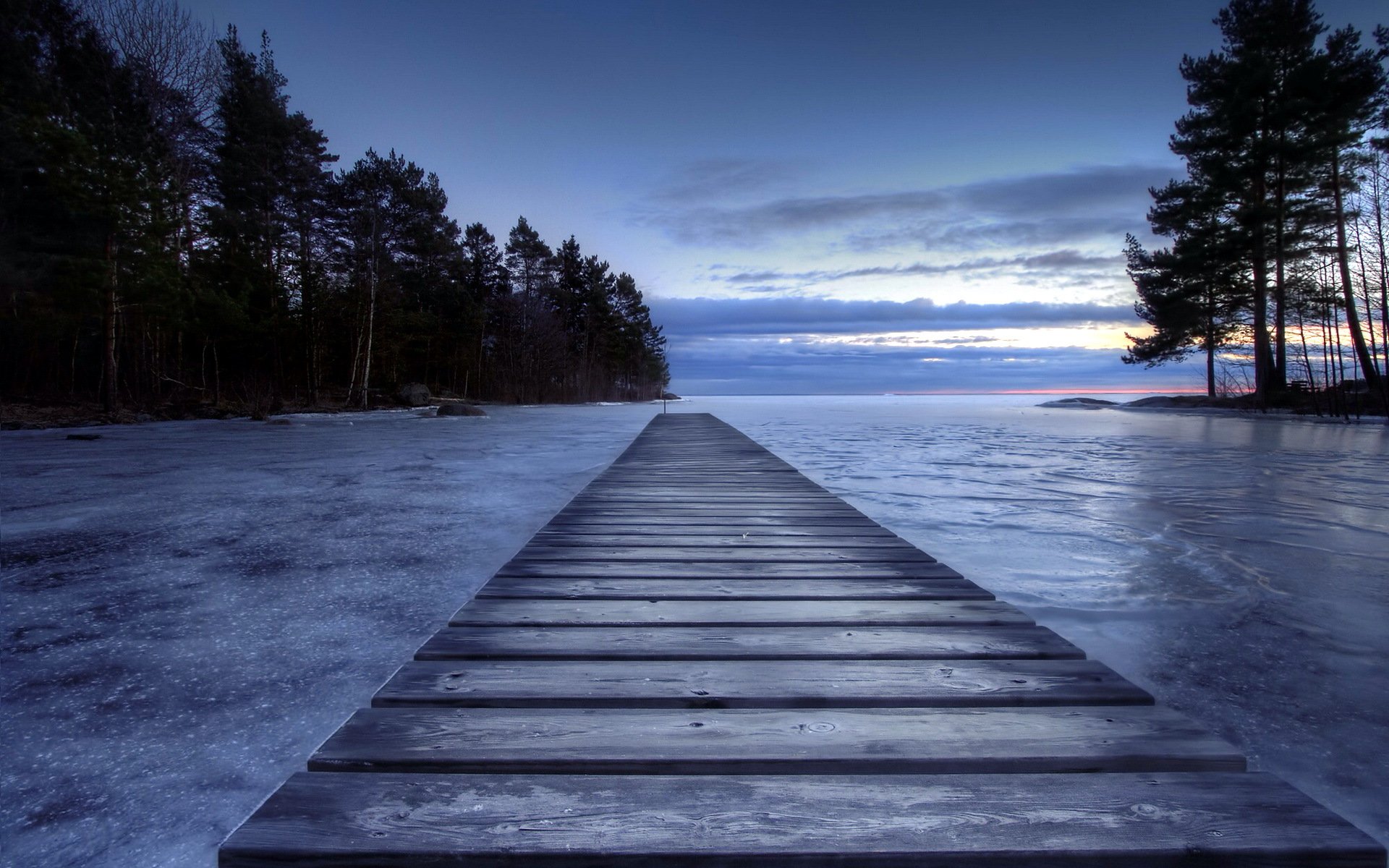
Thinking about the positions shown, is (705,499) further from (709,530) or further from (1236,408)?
(1236,408)

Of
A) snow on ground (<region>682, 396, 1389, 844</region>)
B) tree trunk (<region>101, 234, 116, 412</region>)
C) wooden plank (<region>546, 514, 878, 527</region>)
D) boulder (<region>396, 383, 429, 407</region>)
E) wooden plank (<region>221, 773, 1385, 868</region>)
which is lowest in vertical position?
snow on ground (<region>682, 396, 1389, 844</region>)

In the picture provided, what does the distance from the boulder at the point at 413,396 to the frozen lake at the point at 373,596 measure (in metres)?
19.1

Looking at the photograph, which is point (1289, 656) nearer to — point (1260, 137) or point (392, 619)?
point (392, 619)

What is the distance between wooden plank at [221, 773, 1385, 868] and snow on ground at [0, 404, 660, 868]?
601mm

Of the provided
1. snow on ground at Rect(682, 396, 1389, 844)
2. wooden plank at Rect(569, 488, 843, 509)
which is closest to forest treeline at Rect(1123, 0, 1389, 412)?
snow on ground at Rect(682, 396, 1389, 844)

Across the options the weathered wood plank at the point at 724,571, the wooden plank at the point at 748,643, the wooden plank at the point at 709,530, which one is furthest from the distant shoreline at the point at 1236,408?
the wooden plank at the point at 748,643

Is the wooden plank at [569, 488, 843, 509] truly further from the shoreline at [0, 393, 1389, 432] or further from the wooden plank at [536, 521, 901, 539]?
the shoreline at [0, 393, 1389, 432]

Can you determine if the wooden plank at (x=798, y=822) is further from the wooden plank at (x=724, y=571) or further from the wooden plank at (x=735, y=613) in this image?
the wooden plank at (x=724, y=571)

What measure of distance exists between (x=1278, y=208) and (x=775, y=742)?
27076 millimetres

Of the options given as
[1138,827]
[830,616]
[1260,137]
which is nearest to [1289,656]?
[830,616]

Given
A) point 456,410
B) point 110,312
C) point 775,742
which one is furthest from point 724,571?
point 456,410

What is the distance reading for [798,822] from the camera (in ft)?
4.06

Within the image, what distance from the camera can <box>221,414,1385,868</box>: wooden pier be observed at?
1172 mm

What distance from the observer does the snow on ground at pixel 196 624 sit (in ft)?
5.51
